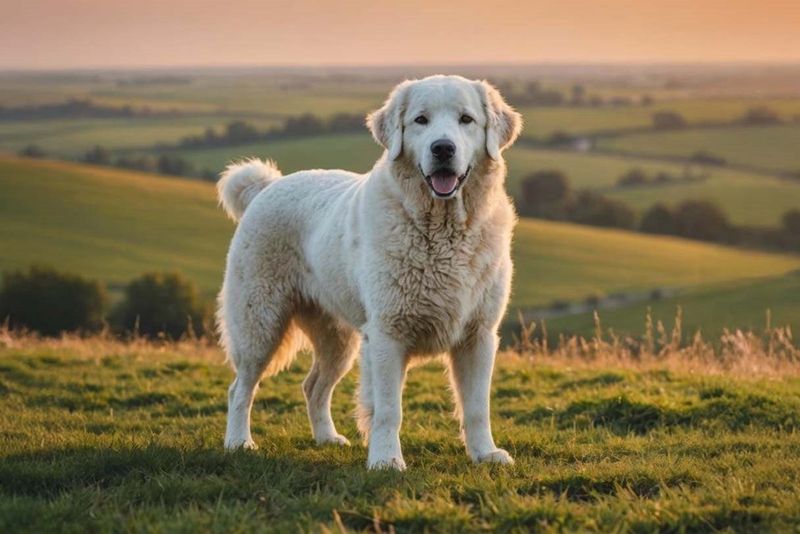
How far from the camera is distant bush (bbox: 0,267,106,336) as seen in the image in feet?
107

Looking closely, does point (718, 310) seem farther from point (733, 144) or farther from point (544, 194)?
point (733, 144)

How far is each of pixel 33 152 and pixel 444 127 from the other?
55.2 m

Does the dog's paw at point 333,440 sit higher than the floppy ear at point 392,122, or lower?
lower

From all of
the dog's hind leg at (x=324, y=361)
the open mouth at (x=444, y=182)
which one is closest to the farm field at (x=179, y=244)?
the dog's hind leg at (x=324, y=361)

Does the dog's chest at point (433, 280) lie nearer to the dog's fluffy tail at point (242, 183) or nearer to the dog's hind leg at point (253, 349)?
the dog's hind leg at point (253, 349)

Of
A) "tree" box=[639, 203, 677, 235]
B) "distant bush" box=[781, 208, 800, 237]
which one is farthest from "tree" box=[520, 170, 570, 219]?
"distant bush" box=[781, 208, 800, 237]

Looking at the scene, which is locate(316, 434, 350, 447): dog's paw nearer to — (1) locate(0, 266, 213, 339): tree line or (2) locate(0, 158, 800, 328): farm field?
(1) locate(0, 266, 213, 339): tree line

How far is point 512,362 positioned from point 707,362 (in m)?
2.21

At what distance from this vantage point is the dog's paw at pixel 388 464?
245 inches

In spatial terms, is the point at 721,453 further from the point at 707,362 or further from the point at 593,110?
the point at 593,110

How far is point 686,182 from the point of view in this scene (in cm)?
5962

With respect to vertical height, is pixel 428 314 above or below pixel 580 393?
above

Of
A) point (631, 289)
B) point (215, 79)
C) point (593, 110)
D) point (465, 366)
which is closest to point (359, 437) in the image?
point (465, 366)

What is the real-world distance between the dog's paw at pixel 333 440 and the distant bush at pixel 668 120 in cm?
6926
